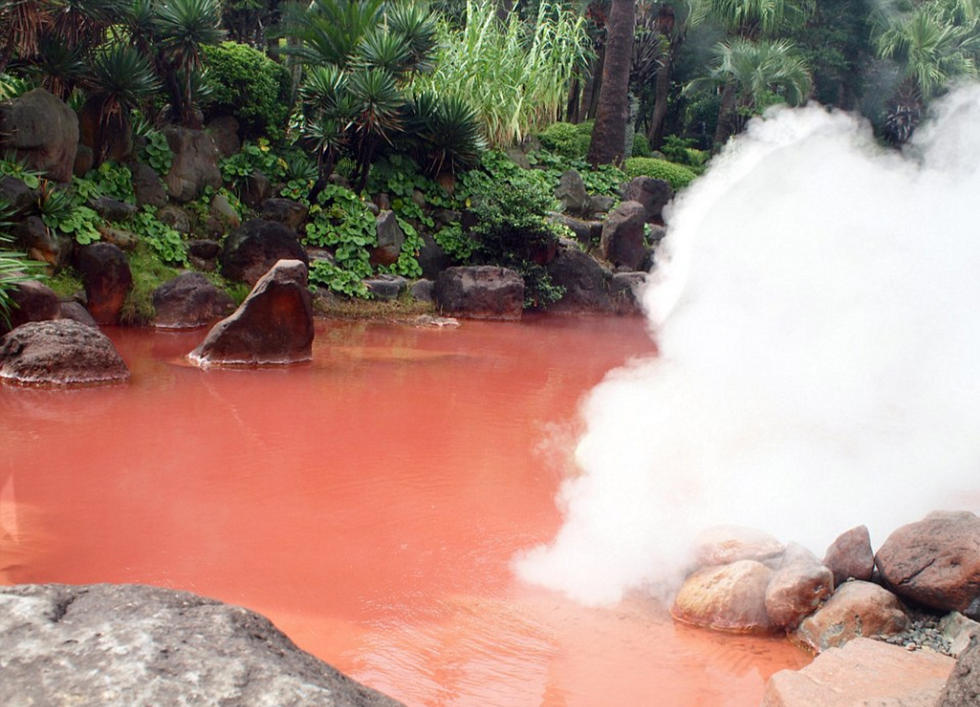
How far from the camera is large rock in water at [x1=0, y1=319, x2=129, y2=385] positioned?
276 inches

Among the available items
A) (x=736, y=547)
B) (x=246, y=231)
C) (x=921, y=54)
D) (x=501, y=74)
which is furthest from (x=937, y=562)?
(x=921, y=54)

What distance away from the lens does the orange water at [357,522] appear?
3424 mm

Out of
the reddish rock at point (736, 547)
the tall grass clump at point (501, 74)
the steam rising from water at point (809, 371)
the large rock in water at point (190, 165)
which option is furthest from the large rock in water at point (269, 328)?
the tall grass clump at point (501, 74)

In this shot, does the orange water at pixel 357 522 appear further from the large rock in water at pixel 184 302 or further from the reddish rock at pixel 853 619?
the large rock in water at pixel 184 302

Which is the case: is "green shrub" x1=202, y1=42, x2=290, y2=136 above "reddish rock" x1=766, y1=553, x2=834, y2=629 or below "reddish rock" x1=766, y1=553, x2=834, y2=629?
above

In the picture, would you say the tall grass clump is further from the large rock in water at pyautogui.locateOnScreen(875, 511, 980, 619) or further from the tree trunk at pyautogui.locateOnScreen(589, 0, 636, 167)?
the large rock in water at pyautogui.locateOnScreen(875, 511, 980, 619)

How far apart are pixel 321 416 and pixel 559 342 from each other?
5.02m

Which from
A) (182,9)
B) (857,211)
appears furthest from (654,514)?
(182,9)

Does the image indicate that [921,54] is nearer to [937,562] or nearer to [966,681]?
[937,562]

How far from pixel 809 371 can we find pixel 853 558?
70.0 inches

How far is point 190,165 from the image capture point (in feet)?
39.0

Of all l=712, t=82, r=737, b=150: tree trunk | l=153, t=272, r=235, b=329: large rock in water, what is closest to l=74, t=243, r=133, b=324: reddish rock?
l=153, t=272, r=235, b=329: large rock in water

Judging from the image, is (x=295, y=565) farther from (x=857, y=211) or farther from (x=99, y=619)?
(x=857, y=211)

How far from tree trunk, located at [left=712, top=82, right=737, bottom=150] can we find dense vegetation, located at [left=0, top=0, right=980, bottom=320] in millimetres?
66
